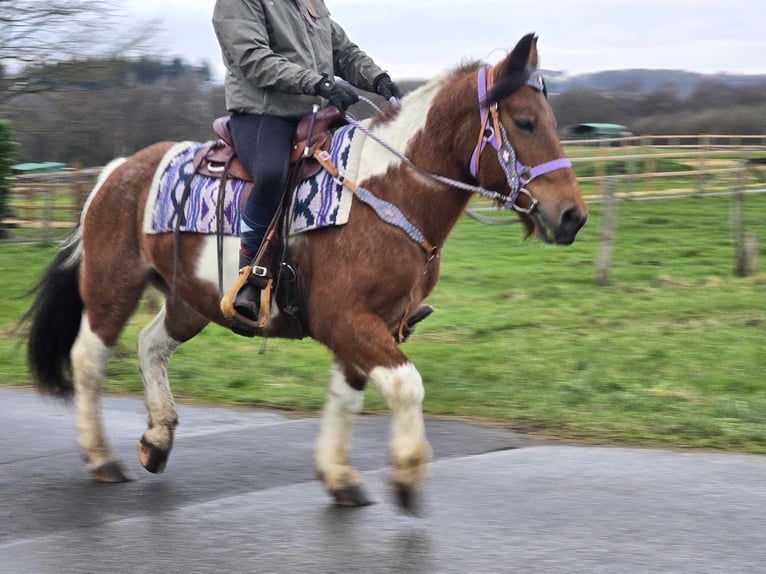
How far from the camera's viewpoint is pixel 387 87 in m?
6.14

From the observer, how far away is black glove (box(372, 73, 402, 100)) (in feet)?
20.1

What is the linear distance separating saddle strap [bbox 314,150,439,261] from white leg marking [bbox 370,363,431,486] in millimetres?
663

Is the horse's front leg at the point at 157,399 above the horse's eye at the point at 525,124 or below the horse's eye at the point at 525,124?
below

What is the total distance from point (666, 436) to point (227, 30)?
3.55m

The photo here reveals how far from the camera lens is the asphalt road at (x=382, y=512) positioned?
4.48m

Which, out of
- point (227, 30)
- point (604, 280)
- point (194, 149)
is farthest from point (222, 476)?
point (604, 280)

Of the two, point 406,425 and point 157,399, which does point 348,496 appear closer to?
point 406,425

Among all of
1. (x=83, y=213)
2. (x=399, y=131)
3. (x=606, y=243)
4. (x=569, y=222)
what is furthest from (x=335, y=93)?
(x=606, y=243)

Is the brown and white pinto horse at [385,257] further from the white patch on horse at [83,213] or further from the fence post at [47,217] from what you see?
the fence post at [47,217]

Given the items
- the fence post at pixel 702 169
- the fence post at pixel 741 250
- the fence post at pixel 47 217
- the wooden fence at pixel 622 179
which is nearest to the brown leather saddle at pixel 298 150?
the wooden fence at pixel 622 179

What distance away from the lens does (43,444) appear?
6.83 metres

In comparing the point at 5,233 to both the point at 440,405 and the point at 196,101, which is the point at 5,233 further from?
the point at 440,405

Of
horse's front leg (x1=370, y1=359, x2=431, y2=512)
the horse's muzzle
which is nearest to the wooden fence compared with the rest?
the horse's muzzle

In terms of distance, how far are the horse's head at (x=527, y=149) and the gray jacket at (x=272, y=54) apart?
36.2 inches
